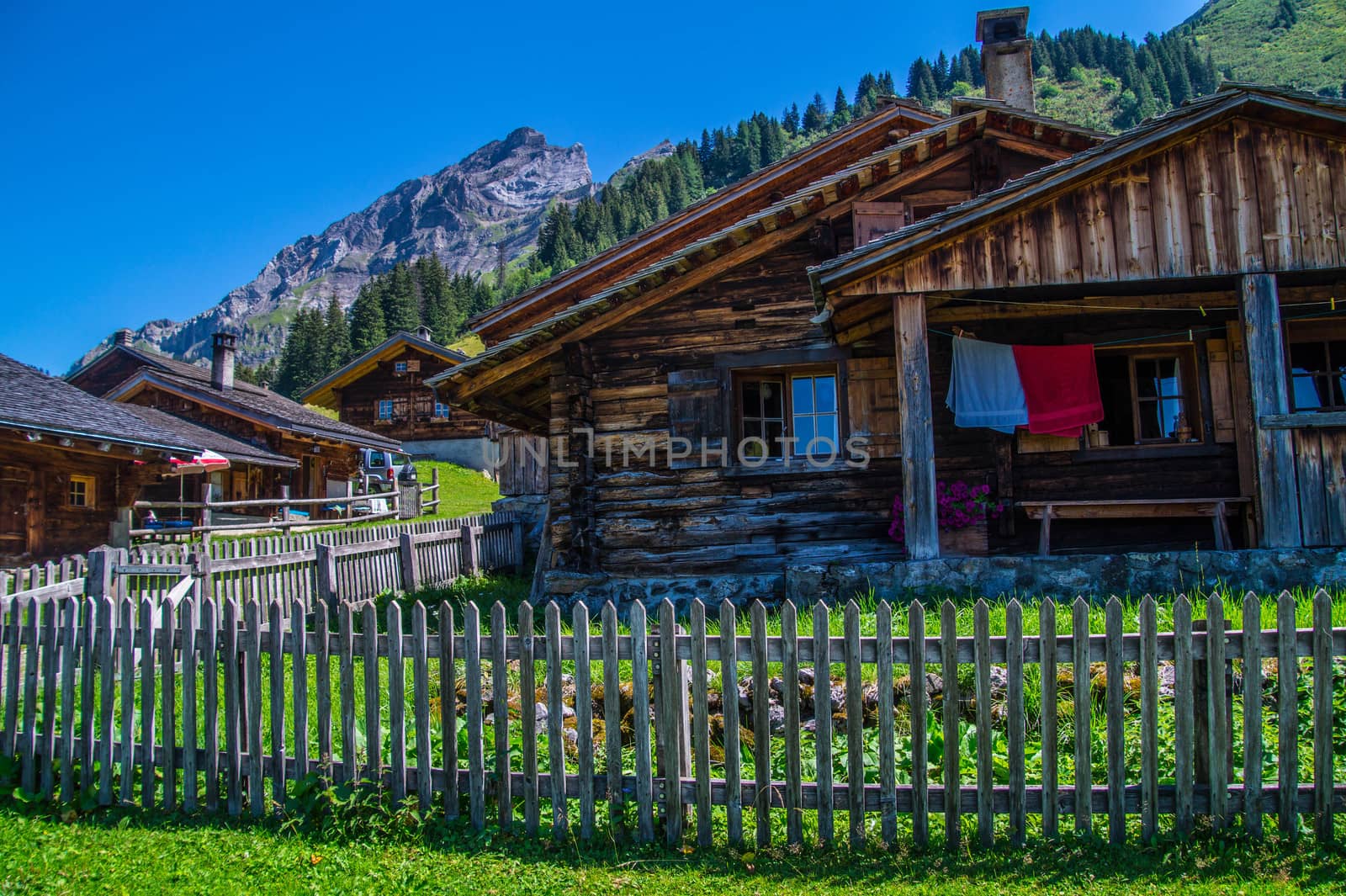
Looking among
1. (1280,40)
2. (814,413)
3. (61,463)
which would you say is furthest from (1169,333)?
(1280,40)

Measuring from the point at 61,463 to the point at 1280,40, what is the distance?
184976mm

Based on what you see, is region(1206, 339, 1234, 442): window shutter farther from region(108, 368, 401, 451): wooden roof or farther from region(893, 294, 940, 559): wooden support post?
region(108, 368, 401, 451): wooden roof

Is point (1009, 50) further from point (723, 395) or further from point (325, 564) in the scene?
point (325, 564)

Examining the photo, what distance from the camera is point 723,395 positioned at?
1147 centimetres

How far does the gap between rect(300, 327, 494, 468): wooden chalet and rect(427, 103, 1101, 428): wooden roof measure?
1302 inches

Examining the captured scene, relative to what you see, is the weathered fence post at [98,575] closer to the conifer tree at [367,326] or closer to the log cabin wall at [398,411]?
the log cabin wall at [398,411]

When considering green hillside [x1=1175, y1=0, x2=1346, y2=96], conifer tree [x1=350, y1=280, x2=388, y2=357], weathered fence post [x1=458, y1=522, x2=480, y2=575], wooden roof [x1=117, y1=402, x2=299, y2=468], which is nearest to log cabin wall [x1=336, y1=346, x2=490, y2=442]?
wooden roof [x1=117, y1=402, x2=299, y2=468]

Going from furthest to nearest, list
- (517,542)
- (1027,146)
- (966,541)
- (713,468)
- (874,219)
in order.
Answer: (517,542) → (1027,146) → (874,219) → (713,468) → (966,541)

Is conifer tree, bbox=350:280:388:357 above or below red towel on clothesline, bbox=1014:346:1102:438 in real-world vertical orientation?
above

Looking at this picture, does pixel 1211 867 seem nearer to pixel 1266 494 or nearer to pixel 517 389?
pixel 1266 494

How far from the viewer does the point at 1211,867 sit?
4.20m

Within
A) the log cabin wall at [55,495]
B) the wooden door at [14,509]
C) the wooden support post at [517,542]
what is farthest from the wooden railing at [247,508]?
the wooden support post at [517,542]

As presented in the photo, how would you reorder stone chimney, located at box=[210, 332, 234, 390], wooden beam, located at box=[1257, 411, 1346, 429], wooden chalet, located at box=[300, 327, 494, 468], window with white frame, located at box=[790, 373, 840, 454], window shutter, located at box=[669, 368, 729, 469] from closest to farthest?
wooden beam, located at box=[1257, 411, 1346, 429]
window shutter, located at box=[669, 368, 729, 469]
window with white frame, located at box=[790, 373, 840, 454]
stone chimney, located at box=[210, 332, 234, 390]
wooden chalet, located at box=[300, 327, 494, 468]

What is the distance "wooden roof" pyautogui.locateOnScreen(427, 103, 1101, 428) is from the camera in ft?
36.8
